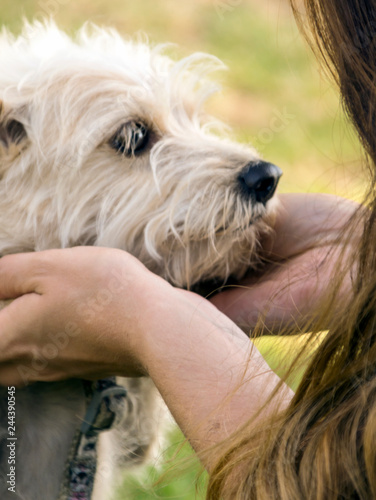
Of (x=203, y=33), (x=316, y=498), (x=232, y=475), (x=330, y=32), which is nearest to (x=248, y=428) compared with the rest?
(x=232, y=475)

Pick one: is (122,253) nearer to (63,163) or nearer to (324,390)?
(63,163)

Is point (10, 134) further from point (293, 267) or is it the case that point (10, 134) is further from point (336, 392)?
point (336, 392)

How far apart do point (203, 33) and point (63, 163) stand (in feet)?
21.2

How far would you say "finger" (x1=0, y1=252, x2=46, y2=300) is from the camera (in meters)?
1.80

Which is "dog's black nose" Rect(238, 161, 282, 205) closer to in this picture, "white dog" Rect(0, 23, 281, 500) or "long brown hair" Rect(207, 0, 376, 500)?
"white dog" Rect(0, 23, 281, 500)

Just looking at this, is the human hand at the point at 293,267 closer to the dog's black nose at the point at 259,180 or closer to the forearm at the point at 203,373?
the dog's black nose at the point at 259,180

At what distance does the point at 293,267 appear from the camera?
210cm

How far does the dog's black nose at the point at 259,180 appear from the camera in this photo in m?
1.97

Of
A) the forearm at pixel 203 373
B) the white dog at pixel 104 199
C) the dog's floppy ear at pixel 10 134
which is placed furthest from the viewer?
the dog's floppy ear at pixel 10 134

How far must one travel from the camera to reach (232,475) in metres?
1.31

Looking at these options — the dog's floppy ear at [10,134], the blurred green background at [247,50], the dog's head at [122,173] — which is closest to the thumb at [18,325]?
the dog's head at [122,173]

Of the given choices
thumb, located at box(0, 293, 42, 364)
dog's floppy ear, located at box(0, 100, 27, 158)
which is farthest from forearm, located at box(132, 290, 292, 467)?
dog's floppy ear, located at box(0, 100, 27, 158)

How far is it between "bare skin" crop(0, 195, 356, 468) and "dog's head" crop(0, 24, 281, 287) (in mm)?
209

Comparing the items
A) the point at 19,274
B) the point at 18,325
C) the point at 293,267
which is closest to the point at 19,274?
the point at 19,274
